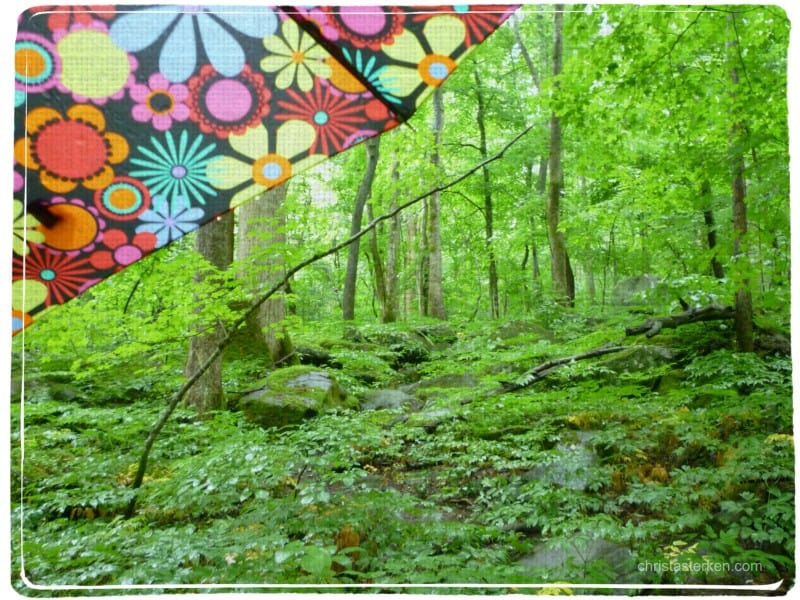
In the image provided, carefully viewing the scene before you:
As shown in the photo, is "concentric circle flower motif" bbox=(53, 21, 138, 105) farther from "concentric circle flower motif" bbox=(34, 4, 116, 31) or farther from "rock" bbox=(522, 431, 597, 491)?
"rock" bbox=(522, 431, 597, 491)

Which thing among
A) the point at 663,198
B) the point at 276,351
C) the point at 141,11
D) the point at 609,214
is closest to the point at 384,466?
the point at 276,351

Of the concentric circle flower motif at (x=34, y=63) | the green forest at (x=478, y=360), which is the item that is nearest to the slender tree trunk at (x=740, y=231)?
the green forest at (x=478, y=360)

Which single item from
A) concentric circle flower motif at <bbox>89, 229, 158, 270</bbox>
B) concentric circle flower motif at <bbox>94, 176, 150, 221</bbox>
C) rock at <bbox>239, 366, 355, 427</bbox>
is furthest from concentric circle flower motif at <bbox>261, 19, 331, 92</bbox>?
rock at <bbox>239, 366, 355, 427</bbox>

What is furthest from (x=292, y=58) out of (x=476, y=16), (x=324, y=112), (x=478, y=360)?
(x=478, y=360)

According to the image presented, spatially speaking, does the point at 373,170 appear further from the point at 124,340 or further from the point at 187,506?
the point at 187,506

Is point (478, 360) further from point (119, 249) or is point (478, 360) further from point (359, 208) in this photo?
point (119, 249)

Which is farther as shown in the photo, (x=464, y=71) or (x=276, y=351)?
(x=276, y=351)
